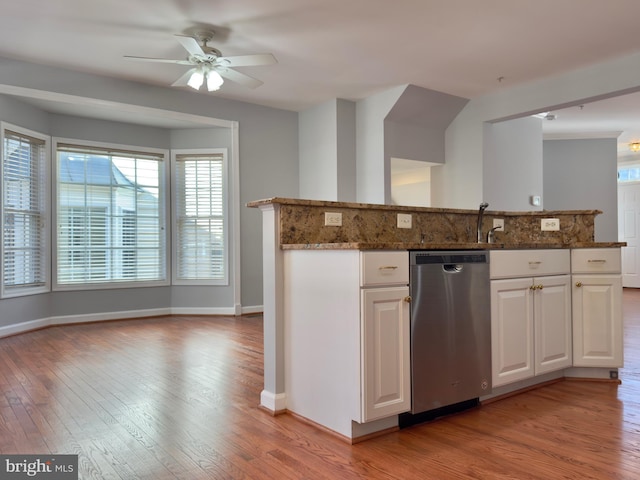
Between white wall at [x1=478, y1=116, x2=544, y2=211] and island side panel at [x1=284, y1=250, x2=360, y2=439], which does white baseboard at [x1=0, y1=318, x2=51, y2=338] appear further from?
white wall at [x1=478, y1=116, x2=544, y2=211]

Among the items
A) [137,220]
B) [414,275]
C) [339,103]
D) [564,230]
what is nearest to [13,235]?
[137,220]

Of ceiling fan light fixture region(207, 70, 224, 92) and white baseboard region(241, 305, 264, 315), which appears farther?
white baseboard region(241, 305, 264, 315)

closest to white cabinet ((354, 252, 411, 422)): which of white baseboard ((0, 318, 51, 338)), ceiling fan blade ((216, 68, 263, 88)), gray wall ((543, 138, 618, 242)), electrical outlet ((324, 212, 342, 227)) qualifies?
electrical outlet ((324, 212, 342, 227))

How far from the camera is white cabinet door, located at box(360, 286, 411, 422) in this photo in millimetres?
2082

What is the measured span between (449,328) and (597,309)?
1331mm

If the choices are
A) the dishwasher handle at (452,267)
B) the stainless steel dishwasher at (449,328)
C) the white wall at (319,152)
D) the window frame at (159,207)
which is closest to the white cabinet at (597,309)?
the stainless steel dishwasher at (449,328)

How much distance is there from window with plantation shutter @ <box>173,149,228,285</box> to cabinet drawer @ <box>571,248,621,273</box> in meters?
4.44

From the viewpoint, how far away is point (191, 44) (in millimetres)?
3824

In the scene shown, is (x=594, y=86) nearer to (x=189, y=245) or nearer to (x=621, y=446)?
(x=621, y=446)

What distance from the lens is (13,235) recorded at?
16.6 feet

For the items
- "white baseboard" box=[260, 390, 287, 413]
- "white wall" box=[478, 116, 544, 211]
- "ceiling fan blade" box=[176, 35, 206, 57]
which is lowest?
"white baseboard" box=[260, 390, 287, 413]

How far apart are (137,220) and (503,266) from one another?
5.00 m

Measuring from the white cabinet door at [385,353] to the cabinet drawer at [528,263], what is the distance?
0.74 m

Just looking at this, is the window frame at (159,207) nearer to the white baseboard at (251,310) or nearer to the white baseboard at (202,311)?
the white baseboard at (202,311)
